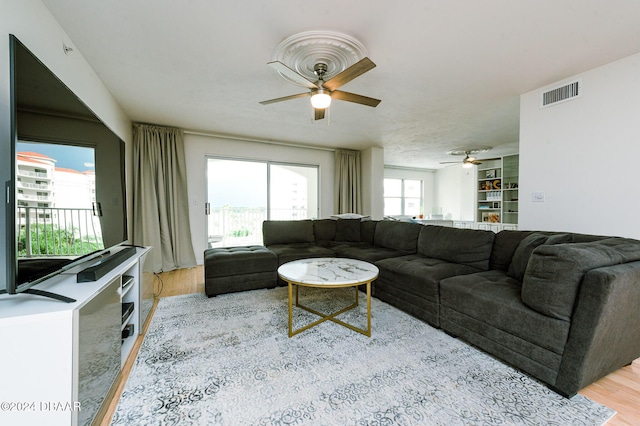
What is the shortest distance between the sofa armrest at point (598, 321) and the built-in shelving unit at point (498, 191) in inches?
208

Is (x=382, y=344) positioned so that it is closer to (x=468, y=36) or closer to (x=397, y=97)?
(x=468, y=36)

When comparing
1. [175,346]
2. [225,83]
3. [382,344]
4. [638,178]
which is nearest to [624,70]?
[638,178]

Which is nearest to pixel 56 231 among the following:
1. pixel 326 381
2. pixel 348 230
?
pixel 326 381

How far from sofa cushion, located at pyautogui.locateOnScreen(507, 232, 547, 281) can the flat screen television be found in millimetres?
2777

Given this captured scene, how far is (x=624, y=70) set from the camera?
7.49 ft

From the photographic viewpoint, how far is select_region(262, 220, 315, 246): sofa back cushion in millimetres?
3967

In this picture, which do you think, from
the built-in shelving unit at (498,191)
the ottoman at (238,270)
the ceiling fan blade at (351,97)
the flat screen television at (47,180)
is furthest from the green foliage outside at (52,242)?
the built-in shelving unit at (498,191)

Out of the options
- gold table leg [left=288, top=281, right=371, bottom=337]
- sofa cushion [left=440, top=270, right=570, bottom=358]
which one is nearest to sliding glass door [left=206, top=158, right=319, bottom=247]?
gold table leg [left=288, top=281, right=371, bottom=337]

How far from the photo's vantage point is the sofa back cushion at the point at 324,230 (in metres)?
4.32

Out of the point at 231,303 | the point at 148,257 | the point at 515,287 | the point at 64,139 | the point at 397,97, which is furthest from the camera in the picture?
the point at 397,97

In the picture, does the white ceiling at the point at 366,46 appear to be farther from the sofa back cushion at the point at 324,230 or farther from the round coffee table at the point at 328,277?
the round coffee table at the point at 328,277

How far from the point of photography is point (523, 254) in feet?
6.67

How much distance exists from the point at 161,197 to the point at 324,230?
8.72ft

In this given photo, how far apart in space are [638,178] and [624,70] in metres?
0.97
